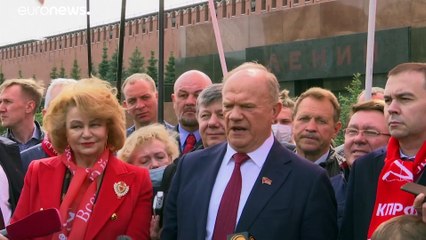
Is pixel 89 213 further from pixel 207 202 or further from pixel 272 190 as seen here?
pixel 272 190

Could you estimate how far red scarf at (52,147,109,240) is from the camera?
3.77 meters

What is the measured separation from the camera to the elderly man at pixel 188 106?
558 cm

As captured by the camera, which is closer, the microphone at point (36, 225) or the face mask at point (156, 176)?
the microphone at point (36, 225)

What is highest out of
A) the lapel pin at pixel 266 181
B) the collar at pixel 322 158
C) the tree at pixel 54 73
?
the lapel pin at pixel 266 181

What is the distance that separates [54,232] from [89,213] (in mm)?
257

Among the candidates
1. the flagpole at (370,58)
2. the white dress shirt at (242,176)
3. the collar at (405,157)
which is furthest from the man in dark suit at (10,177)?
the flagpole at (370,58)

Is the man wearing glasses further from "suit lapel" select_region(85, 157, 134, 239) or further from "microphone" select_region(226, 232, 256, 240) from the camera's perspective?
"suit lapel" select_region(85, 157, 134, 239)

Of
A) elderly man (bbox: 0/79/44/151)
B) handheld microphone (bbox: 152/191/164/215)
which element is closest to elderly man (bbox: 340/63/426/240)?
handheld microphone (bbox: 152/191/164/215)

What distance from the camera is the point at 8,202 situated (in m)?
4.30

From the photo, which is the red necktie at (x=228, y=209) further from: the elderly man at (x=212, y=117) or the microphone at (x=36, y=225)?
the elderly man at (x=212, y=117)

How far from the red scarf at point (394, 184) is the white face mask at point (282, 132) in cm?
306

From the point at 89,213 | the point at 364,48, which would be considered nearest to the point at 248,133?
the point at 89,213

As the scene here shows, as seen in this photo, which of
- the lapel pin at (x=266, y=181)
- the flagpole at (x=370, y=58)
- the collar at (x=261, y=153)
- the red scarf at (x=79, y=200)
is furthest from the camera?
the flagpole at (x=370, y=58)

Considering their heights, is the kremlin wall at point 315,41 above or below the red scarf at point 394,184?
above
